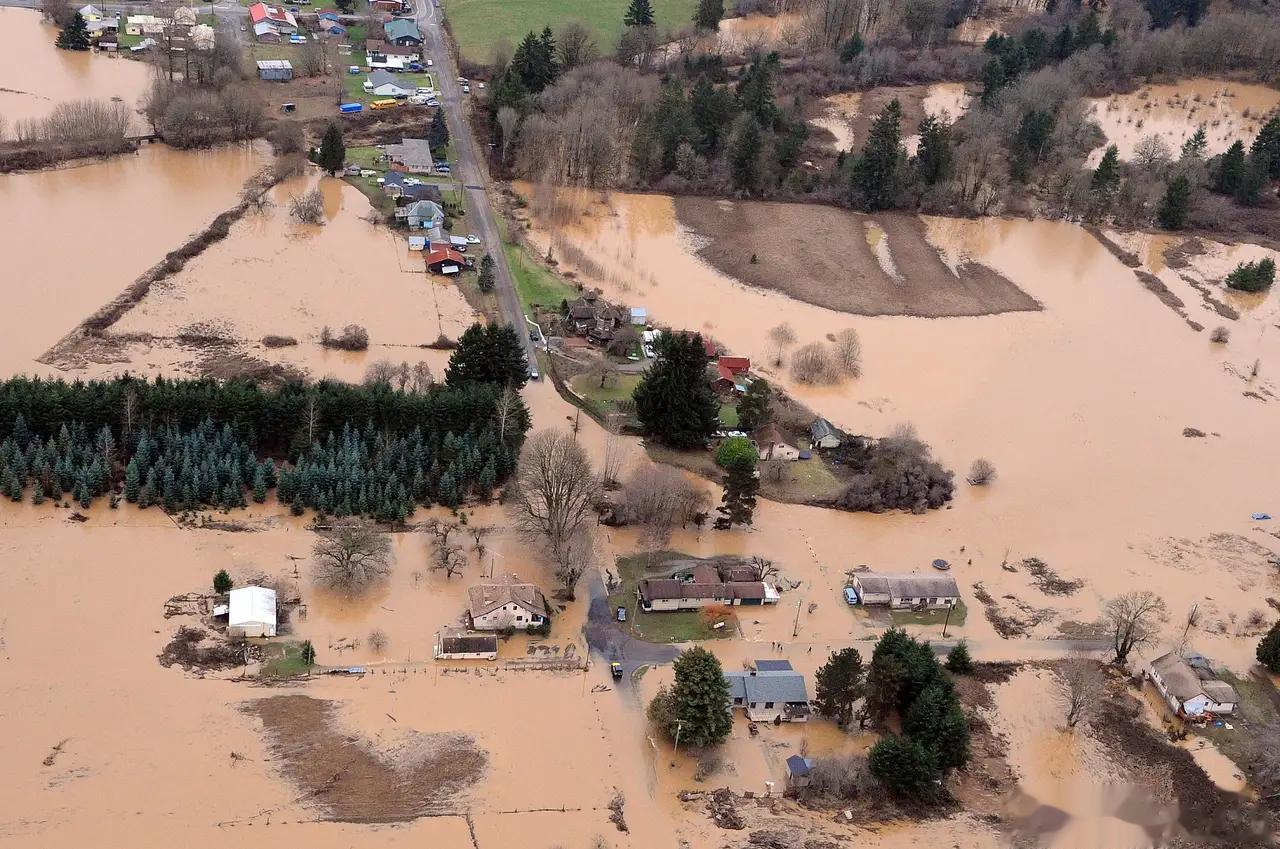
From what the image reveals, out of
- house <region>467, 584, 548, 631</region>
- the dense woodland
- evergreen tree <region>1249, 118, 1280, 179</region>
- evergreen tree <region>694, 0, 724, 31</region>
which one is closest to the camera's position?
house <region>467, 584, 548, 631</region>

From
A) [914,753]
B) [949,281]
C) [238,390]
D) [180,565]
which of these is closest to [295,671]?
[180,565]

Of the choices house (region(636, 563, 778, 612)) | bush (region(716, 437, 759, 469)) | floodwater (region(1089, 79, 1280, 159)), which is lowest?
house (region(636, 563, 778, 612))

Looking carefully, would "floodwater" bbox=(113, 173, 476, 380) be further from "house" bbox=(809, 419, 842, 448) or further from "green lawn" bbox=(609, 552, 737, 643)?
"house" bbox=(809, 419, 842, 448)

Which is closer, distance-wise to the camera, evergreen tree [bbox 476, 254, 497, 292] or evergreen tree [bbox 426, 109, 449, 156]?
evergreen tree [bbox 476, 254, 497, 292]

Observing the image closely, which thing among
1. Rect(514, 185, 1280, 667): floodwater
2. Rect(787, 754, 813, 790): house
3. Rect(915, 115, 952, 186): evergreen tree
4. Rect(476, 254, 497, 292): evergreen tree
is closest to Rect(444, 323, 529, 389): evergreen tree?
Rect(514, 185, 1280, 667): floodwater

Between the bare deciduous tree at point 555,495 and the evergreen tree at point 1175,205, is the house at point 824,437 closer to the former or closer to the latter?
the bare deciduous tree at point 555,495

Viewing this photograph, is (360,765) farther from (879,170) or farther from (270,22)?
(270,22)

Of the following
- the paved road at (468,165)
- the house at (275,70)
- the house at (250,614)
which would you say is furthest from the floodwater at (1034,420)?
the house at (275,70)

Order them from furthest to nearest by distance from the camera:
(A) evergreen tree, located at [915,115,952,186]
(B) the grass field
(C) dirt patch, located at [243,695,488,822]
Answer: (B) the grass field, (A) evergreen tree, located at [915,115,952,186], (C) dirt patch, located at [243,695,488,822]
